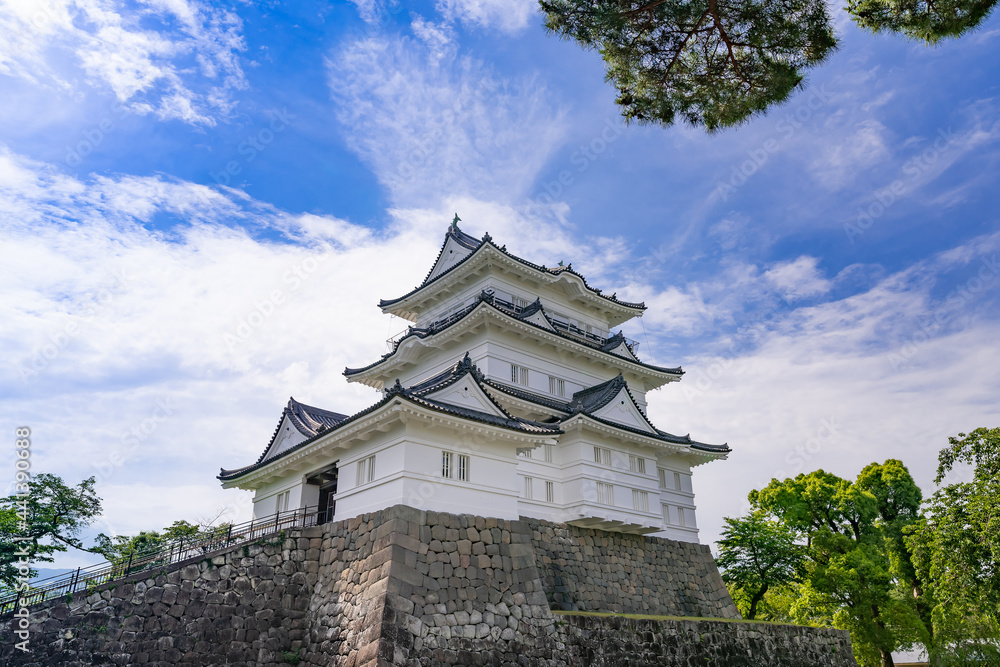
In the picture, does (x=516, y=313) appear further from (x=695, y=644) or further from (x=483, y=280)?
(x=695, y=644)

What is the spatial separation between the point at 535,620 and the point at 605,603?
5.06 m

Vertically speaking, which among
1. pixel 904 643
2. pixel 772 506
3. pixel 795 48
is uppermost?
pixel 795 48

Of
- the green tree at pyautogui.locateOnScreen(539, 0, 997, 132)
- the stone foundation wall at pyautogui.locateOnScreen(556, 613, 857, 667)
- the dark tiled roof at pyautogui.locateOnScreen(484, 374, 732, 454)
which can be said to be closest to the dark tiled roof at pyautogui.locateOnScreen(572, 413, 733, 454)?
the dark tiled roof at pyautogui.locateOnScreen(484, 374, 732, 454)

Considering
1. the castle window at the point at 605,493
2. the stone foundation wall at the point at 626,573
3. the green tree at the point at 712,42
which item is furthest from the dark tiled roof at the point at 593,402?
the green tree at the point at 712,42

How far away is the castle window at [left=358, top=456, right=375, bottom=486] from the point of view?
50.1 feet

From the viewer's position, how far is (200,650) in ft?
43.1

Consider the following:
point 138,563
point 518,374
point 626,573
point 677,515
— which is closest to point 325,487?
point 138,563

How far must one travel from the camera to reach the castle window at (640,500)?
20.5m

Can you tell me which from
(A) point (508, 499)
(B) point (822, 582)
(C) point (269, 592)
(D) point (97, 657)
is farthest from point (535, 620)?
(B) point (822, 582)

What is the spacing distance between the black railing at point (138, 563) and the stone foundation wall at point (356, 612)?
0.46 m

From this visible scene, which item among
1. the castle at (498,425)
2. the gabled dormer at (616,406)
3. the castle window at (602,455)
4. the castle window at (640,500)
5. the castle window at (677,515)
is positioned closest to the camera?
the castle at (498,425)

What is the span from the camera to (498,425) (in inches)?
614

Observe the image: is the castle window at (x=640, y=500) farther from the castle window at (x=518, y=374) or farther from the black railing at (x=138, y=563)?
the black railing at (x=138, y=563)

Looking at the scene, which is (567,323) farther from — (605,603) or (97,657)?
(97,657)
